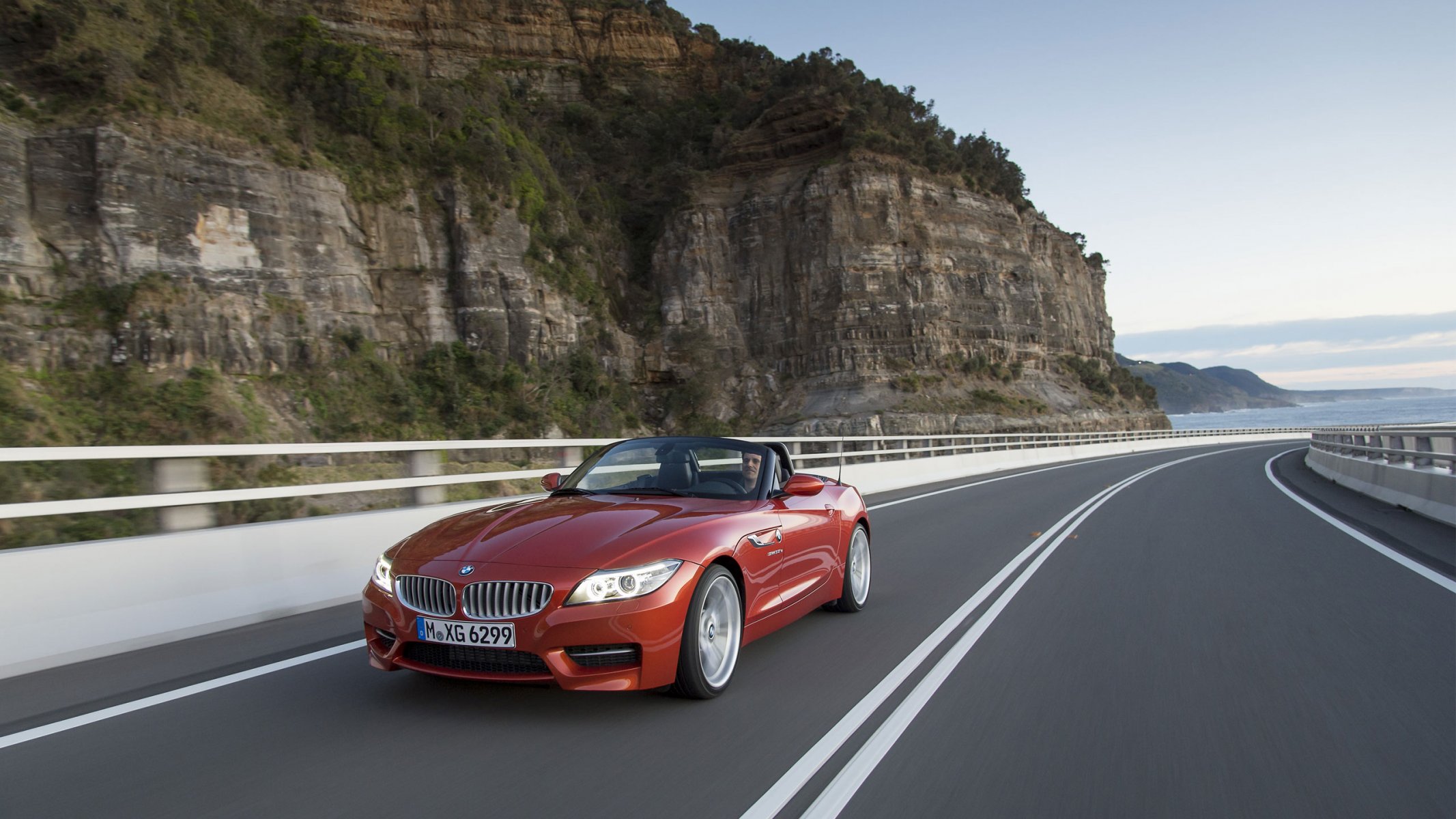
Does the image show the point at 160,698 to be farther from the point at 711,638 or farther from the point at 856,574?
the point at 856,574

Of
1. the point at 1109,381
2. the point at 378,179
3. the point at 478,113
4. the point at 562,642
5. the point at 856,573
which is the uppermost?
the point at 478,113

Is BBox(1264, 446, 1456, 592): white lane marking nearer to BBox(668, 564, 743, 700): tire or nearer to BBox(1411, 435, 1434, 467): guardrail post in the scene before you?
BBox(1411, 435, 1434, 467): guardrail post

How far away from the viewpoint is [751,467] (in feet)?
19.9

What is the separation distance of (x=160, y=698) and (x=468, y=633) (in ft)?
5.87

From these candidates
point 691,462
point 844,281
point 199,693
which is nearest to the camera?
point 199,693

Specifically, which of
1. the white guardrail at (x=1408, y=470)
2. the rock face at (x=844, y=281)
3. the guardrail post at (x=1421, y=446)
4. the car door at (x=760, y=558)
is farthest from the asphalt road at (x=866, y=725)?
the rock face at (x=844, y=281)

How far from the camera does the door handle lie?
208 inches

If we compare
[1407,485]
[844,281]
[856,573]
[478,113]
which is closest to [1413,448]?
[1407,485]

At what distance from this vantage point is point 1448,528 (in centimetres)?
1184

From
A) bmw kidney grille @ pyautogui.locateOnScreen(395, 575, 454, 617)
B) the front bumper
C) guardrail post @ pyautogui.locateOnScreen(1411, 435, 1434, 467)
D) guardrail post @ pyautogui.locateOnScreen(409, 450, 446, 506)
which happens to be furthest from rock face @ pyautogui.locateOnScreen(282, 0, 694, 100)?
the front bumper

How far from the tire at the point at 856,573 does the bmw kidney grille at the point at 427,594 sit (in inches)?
131

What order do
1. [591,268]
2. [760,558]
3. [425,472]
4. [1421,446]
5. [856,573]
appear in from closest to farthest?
1. [760,558]
2. [856,573]
3. [425,472]
4. [1421,446]
5. [591,268]

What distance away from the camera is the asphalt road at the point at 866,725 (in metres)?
3.43

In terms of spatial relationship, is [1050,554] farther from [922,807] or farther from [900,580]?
[922,807]
